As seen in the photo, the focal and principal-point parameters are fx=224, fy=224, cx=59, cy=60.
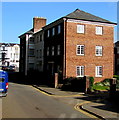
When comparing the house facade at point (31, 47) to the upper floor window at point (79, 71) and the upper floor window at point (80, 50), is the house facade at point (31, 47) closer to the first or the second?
the upper floor window at point (80, 50)

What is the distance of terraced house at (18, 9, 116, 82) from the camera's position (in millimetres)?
30234

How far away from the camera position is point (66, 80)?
28094 millimetres

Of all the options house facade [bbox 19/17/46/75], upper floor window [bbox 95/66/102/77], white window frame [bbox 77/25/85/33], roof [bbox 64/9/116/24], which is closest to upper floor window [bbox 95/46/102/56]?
upper floor window [bbox 95/66/102/77]

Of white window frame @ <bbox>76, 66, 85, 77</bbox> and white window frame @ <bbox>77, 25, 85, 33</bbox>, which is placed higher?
white window frame @ <bbox>77, 25, 85, 33</bbox>

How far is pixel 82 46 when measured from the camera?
3112 centimetres

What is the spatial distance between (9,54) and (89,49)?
219 feet

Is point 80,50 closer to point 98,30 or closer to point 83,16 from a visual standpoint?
point 98,30

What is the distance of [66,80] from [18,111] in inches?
628

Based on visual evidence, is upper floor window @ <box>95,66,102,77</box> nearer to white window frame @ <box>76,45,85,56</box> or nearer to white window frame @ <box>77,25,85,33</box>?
white window frame @ <box>76,45,85,56</box>

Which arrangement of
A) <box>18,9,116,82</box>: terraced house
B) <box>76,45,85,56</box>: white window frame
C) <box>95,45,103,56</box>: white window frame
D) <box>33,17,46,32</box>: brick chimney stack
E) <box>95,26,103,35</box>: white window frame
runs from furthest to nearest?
1. <box>33,17,46,32</box>: brick chimney stack
2. <box>95,45,103,56</box>: white window frame
3. <box>95,26,103,35</box>: white window frame
4. <box>76,45,85,56</box>: white window frame
5. <box>18,9,116,82</box>: terraced house

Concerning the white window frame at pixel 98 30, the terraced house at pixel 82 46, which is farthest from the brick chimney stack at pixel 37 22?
the white window frame at pixel 98 30

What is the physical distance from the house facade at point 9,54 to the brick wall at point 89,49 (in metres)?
62.8

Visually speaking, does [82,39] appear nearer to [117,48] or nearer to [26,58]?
[26,58]

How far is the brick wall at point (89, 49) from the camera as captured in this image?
99.4 feet
